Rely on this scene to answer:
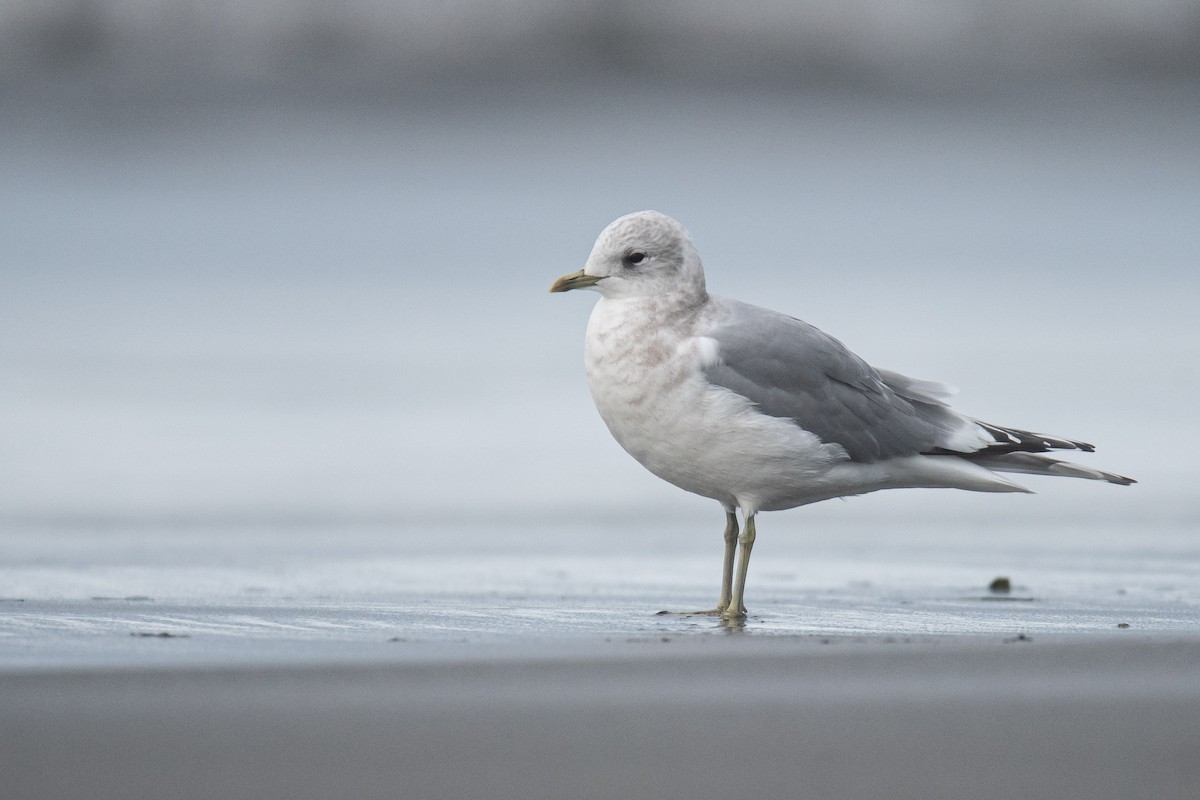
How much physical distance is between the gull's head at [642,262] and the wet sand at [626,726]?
1.54m

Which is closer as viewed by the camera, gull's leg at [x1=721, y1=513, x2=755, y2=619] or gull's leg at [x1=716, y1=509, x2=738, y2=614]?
gull's leg at [x1=721, y1=513, x2=755, y2=619]

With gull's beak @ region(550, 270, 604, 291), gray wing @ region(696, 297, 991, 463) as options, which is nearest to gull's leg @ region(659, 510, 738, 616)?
gray wing @ region(696, 297, 991, 463)

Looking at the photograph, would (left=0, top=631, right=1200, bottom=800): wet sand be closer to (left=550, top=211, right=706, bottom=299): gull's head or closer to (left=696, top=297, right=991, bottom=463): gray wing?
(left=696, top=297, right=991, bottom=463): gray wing

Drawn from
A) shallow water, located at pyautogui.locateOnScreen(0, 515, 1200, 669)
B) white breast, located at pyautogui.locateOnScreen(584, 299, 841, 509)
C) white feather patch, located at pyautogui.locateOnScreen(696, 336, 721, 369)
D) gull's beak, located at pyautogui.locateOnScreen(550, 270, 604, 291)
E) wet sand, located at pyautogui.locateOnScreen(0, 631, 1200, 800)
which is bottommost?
wet sand, located at pyautogui.locateOnScreen(0, 631, 1200, 800)

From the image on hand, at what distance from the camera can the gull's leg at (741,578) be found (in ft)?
14.8

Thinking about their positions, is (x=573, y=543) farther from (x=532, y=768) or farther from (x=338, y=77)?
(x=338, y=77)

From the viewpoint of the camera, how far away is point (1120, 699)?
315 centimetres

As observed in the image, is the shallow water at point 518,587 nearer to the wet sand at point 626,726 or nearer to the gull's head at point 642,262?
the wet sand at point 626,726

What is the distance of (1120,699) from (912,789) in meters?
0.77

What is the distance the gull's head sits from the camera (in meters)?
4.89

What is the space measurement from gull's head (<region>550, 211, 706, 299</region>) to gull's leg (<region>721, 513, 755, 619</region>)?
734mm

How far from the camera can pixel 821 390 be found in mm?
4875

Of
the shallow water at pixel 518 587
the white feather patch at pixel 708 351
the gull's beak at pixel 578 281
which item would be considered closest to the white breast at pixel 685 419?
the white feather patch at pixel 708 351

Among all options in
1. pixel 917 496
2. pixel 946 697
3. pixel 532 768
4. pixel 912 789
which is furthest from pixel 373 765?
pixel 917 496
